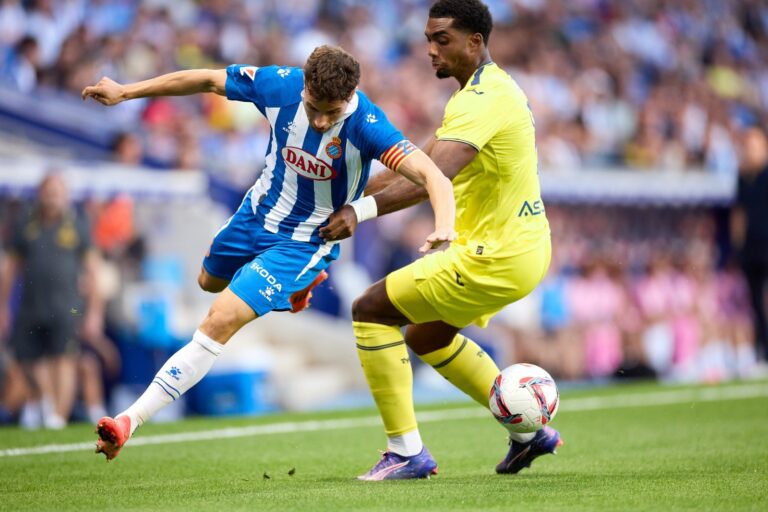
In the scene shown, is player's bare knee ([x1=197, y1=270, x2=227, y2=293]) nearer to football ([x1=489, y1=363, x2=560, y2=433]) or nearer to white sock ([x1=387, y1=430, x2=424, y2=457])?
white sock ([x1=387, y1=430, x2=424, y2=457])

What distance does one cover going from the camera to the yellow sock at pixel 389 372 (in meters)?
6.77

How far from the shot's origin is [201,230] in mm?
13570

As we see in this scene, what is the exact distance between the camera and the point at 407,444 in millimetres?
6770

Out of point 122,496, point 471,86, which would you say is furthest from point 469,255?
point 122,496

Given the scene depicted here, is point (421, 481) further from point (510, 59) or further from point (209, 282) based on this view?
point (510, 59)

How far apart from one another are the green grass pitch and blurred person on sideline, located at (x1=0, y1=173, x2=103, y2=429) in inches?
36.8

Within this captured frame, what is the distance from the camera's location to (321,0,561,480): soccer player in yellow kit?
21.7 ft

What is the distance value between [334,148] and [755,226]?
892 centimetres

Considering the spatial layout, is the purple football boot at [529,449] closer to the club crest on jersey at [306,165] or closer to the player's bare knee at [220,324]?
the player's bare knee at [220,324]

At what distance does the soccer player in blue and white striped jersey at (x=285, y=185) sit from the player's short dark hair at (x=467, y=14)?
0.63m

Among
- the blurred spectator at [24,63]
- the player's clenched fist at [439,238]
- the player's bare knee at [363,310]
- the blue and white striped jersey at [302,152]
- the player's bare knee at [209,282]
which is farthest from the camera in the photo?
the blurred spectator at [24,63]

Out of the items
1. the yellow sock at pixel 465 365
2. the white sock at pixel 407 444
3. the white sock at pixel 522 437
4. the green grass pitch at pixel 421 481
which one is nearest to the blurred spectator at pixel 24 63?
the green grass pitch at pixel 421 481

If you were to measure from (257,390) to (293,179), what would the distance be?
639 centimetres

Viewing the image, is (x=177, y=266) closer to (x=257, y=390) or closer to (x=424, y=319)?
(x=257, y=390)
